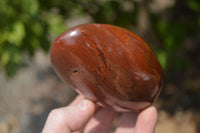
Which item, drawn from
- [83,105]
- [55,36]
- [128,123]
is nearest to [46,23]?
[55,36]

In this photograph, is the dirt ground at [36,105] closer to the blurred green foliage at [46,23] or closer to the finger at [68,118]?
the blurred green foliage at [46,23]

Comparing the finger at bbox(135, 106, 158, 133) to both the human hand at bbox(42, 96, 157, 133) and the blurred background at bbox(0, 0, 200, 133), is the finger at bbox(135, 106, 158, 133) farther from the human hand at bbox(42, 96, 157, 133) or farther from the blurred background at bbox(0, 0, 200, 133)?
the blurred background at bbox(0, 0, 200, 133)

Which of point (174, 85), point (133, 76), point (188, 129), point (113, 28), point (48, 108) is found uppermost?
point (113, 28)

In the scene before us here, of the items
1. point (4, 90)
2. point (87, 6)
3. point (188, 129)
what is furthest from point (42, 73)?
point (188, 129)

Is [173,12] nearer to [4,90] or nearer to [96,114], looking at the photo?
[96,114]

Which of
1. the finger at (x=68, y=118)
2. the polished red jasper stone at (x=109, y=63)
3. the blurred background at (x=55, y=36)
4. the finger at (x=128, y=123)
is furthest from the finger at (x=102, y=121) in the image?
the blurred background at (x=55, y=36)

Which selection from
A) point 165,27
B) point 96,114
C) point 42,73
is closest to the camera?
point 96,114
